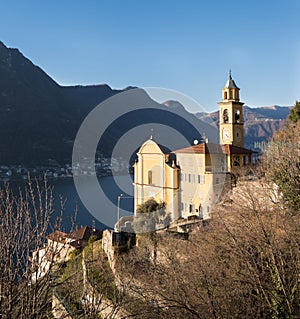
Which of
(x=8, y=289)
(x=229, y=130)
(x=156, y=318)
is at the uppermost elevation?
(x=229, y=130)

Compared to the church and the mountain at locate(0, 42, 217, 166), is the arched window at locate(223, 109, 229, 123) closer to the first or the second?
the church

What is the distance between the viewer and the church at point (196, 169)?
72.7 ft

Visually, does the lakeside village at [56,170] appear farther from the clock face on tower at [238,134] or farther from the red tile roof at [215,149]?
the red tile roof at [215,149]

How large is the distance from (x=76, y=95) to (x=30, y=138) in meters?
62.4

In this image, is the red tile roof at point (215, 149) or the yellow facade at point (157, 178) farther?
the yellow facade at point (157, 178)

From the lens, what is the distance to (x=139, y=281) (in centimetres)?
977

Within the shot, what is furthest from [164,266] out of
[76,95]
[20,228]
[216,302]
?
[76,95]

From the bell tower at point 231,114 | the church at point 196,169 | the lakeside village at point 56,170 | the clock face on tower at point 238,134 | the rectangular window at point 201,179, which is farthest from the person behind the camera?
the lakeside village at point 56,170

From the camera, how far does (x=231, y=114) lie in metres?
26.5

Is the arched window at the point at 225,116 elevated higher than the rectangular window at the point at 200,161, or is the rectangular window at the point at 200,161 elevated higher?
the arched window at the point at 225,116

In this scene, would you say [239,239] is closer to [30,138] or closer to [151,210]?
[151,210]

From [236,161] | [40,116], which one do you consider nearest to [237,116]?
[236,161]

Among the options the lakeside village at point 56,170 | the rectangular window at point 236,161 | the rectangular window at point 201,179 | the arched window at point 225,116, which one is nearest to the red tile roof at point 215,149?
the rectangular window at point 236,161

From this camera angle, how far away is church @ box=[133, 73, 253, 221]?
22.2 m
